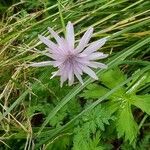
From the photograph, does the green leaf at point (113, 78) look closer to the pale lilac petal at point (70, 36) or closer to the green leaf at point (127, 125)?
the green leaf at point (127, 125)

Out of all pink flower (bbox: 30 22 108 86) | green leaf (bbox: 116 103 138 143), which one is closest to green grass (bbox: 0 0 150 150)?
green leaf (bbox: 116 103 138 143)

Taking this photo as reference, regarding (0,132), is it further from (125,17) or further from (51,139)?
(125,17)

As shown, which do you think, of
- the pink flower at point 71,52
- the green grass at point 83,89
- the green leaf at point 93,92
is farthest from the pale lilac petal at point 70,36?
the green leaf at point 93,92

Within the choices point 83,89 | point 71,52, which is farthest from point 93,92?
point 71,52

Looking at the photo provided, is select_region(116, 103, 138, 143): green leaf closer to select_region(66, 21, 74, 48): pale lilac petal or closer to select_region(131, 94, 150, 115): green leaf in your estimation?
select_region(131, 94, 150, 115): green leaf

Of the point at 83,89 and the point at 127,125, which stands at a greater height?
the point at 83,89

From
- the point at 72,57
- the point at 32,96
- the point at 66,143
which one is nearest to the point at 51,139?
the point at 66,143

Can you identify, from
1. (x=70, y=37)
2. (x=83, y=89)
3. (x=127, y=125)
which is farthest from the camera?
(x=83, y=89)

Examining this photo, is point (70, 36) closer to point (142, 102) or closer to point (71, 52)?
point (71, 52)
